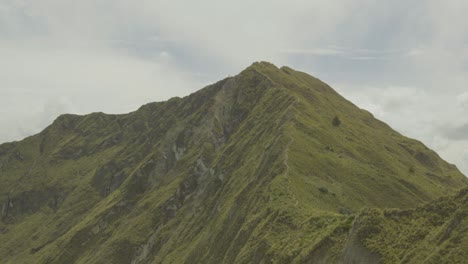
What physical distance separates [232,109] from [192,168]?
1239 inches

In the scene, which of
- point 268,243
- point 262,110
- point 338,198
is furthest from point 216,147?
point 268,243

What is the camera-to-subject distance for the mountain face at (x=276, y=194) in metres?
41.1

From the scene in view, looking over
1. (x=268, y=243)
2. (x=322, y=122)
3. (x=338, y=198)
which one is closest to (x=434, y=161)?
(x=322, y=122)

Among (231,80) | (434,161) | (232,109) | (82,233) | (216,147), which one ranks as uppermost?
(231,80)

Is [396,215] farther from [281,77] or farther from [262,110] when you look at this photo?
[281,77]

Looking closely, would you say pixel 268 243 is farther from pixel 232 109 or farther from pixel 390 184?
pixel 232 109

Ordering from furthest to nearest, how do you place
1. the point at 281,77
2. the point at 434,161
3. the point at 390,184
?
the point at 281,77 → the point at 434,161 → the point at 390,184

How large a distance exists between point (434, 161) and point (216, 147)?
75491 millimetres

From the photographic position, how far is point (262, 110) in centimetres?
14250

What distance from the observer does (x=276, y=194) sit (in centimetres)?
7338

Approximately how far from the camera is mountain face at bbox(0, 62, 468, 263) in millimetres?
41094

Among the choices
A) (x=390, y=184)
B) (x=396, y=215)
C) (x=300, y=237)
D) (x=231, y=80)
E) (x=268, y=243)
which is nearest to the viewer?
(x=396, y=215)

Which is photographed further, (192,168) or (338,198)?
(192,168)

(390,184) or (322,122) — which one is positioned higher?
(322,122)
